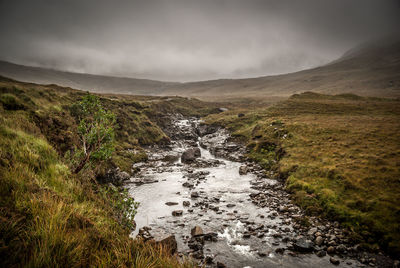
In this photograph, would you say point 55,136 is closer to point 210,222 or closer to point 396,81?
point 210,222

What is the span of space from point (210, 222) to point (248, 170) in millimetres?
11155

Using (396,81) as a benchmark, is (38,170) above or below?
below

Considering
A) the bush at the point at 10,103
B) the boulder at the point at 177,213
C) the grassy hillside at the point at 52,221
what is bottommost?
the boulder at the point at 177,213

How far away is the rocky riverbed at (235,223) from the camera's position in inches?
333

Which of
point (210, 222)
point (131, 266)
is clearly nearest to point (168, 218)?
point (210, 222)

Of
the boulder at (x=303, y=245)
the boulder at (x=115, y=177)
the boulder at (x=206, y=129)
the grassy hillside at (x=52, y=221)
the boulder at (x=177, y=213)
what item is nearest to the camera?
the grassy hillside at (x=52, y=221)

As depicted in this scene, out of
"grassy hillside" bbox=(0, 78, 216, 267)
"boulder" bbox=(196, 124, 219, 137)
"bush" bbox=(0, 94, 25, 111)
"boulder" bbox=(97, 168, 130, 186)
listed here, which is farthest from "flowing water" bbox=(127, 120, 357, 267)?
"boulder" bbox=(196, 124, 219, 137)

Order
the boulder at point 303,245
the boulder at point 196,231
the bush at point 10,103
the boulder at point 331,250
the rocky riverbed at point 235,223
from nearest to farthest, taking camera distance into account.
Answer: the rocky riverbed at point 235,223, the boulder at point 331,250, the boulder at point 303,245, the boulder at point 196,231, the bush at point 10,103

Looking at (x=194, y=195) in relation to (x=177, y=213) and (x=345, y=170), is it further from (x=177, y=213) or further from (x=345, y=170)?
(x=345, y=170)

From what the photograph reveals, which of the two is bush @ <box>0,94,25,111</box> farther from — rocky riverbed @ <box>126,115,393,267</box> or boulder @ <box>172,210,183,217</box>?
boulder @ <box>172,210,183,217</box>

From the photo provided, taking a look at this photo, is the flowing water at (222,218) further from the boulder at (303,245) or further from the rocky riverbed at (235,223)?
the boulder at (303,245)

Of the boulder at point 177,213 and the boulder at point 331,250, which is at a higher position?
the boulder at point 331,250

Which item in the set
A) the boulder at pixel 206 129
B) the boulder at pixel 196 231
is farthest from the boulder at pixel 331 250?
the boulder at pixel 206 129

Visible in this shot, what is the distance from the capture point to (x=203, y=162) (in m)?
25.9
